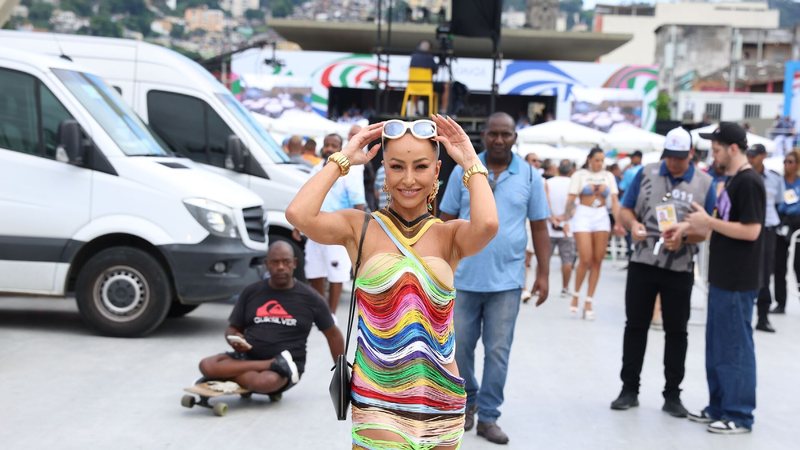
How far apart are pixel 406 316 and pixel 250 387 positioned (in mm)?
3947

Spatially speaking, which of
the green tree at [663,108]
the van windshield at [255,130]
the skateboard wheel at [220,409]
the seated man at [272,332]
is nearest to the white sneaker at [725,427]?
the seated man at [272,332]

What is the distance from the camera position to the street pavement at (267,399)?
7445 mm

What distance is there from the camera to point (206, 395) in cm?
800

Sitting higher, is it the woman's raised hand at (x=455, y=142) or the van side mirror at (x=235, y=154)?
the woman's raised hand at (x=455, y=142)

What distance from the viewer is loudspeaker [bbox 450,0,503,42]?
44.3ft

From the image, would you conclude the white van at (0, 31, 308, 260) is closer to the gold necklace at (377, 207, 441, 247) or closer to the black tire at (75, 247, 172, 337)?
the black tire at (75, 247, 172, 337)

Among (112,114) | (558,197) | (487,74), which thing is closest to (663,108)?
(487,74)

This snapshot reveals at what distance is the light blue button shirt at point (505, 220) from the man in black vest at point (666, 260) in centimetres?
120

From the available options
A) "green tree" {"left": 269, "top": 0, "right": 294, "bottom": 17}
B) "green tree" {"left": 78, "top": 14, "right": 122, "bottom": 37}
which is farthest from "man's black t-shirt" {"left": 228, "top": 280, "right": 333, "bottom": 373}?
"green tree" {"left": 269, "top": 0, "right": 294, "bottom": 17}

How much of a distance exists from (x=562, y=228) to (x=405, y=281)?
1151 cm

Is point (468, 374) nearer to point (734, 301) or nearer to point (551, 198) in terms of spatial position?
point (734, 301)

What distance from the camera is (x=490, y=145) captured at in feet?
24.5

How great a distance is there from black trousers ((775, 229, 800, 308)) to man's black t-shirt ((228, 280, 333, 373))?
791 cm

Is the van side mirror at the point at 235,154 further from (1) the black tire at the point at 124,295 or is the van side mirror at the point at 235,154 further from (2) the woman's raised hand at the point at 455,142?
(2) the woman's raised hand at the point at 455,142
